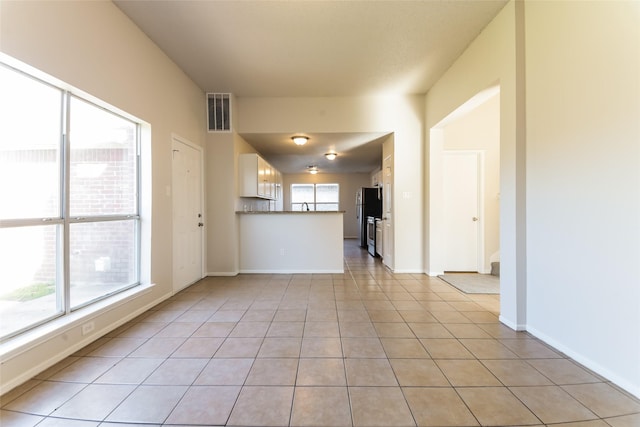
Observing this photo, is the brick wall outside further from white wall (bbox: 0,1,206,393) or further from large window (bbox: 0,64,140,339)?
white wall (bbox: 0,1,206,393)

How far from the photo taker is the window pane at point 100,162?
7.38ft

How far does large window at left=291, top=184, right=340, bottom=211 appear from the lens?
10.3 metres

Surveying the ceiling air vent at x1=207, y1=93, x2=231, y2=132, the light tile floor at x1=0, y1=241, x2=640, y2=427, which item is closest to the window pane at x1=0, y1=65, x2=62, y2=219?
the light tile floor at x1=0, y1=241, x2=640, y2=427

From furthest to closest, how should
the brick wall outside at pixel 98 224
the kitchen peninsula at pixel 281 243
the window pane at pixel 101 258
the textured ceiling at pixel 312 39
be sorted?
the kitchen peninsula at pixel 281 243 → the textured ceiling at pixel 312 39 → the window pane at pixel 101 258 → the brick wall outside at pixel 98 224

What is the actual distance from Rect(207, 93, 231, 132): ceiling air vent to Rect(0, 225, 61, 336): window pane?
9.22ft

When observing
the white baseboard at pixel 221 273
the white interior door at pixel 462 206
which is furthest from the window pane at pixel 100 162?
the white interior door at pixel 462 206

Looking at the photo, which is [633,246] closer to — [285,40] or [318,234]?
[285,40]

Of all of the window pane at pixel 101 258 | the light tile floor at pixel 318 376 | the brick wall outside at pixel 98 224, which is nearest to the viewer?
the light tile floor at pixel 318 376

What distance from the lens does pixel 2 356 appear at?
1.57 meters

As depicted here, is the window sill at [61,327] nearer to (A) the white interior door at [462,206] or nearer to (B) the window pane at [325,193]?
(A) the white interior door at [462,206]

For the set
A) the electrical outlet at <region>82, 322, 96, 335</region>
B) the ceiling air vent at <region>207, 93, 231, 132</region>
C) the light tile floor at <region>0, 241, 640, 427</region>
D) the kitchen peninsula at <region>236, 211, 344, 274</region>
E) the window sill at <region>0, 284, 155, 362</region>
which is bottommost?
the light tile floor at <region>0, 241, 640, 427</region>

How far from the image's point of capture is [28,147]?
74.5 inches

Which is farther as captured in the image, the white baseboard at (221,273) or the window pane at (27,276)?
the white baseboard at (221,273)

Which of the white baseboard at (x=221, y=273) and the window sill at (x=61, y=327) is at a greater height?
the window sill at (x=61, y=327)
